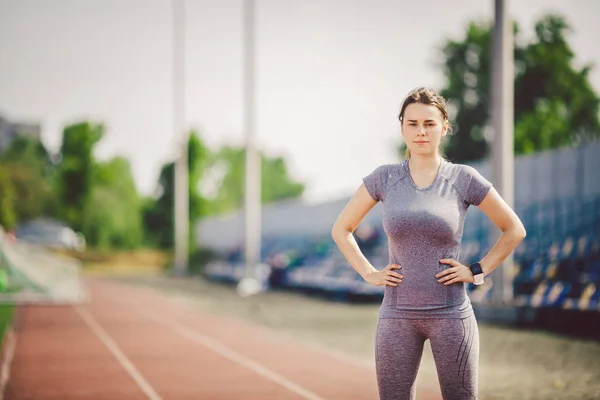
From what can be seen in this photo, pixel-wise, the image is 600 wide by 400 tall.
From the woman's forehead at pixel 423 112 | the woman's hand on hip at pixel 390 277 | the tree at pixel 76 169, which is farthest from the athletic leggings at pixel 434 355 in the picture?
the tree at pixel 76 169

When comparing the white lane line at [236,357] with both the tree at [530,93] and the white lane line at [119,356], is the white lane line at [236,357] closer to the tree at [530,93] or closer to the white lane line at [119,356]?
the white lane line at [119,356]

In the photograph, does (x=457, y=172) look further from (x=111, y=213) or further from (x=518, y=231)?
(x=111, y=213)

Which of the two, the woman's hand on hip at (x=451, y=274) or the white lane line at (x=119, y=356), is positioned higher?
the woman's hand on hip at (x=451, y=274)

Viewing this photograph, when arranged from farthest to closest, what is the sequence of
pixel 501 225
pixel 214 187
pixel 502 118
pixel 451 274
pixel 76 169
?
pixel 214 187 → pixel 76 169 → pixel 502 118 → pixel 501 225 → pixel 451 274

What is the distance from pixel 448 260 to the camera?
308 centimetres

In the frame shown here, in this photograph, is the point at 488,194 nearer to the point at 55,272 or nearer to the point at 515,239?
the point at 515,239

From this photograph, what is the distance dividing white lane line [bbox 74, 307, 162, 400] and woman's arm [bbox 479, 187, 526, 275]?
16.7 feet

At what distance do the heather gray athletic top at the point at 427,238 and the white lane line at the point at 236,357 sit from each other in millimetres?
4801

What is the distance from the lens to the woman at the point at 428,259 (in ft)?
10.1

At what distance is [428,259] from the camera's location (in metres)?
3.09

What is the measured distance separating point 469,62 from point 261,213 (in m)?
20.5

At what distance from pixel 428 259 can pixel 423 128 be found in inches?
20.3

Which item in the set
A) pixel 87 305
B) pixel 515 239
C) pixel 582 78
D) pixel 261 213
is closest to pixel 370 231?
pixel 87 305

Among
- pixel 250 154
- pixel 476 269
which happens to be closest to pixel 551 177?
pixel 250 154
